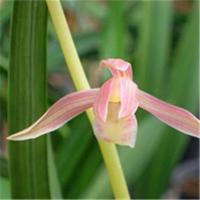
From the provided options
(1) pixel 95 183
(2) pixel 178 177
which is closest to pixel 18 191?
(1) pixel 95 183

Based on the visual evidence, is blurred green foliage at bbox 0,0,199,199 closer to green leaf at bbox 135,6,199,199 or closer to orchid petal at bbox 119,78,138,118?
green leaf at bbox 135,6,199,199

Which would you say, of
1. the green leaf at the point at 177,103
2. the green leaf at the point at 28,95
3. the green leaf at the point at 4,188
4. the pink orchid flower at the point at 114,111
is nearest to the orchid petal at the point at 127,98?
the pink orchid flower at the point at 114,111

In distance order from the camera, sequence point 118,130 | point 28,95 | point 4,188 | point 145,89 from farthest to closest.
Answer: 1. point 145,89
2. point 4,188
3. point 28,95
4. point 118,130

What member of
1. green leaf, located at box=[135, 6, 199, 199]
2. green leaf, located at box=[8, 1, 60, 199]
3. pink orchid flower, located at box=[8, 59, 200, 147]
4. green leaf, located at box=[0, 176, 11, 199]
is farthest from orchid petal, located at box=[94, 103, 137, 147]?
green leaf, located at box=[135, 6, 199, 199]

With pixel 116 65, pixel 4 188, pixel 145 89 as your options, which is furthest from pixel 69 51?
pixel 145 89

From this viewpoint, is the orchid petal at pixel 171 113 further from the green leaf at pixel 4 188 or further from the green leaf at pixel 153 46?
the green leaf at pixel 153 46

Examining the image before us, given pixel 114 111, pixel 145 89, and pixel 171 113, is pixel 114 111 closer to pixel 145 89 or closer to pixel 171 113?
pixel 171 113
